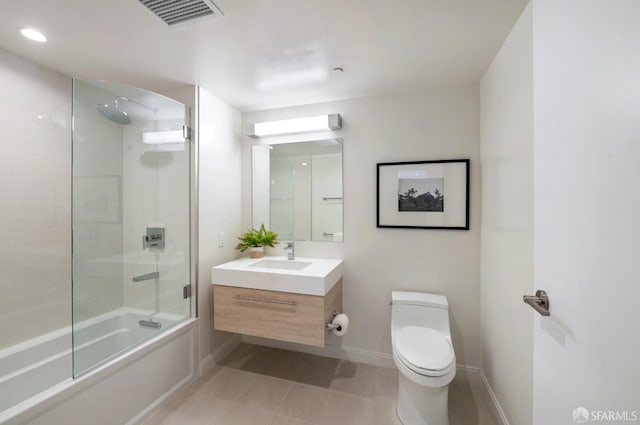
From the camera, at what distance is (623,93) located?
50 cm

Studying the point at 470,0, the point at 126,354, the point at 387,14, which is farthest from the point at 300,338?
the point at 470,0

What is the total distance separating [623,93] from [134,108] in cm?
251

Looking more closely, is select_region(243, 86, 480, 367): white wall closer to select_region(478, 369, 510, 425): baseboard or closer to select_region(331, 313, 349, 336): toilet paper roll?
select_region(478, 369, 510, 425): baseboard

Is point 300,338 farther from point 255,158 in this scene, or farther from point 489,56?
point 489,56

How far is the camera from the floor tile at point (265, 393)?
1.77m

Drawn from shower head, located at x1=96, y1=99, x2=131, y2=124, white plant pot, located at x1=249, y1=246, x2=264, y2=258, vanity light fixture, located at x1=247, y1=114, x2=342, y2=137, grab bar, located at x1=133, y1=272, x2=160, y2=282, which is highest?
vanity light fixture, located at x1=247, y1=114, x2=342, y2=137

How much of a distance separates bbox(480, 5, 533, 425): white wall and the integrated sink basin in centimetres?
111

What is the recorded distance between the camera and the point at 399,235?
7.10 feet

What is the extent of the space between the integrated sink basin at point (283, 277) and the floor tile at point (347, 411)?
76cm

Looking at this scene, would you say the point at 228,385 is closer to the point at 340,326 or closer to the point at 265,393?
the point at 265,393

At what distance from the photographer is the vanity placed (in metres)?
1.81

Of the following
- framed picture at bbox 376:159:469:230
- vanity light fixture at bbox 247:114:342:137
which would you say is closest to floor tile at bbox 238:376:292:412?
framed picture at bbox 376:159:469:230

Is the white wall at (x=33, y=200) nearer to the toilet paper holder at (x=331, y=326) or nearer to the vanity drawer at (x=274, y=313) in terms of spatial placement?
Answer: the vanity drawer at (x=274, y=313)

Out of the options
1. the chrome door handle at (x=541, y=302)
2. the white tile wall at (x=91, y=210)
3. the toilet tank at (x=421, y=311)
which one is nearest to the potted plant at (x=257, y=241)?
the white tile wall at (x=91, y=210)
